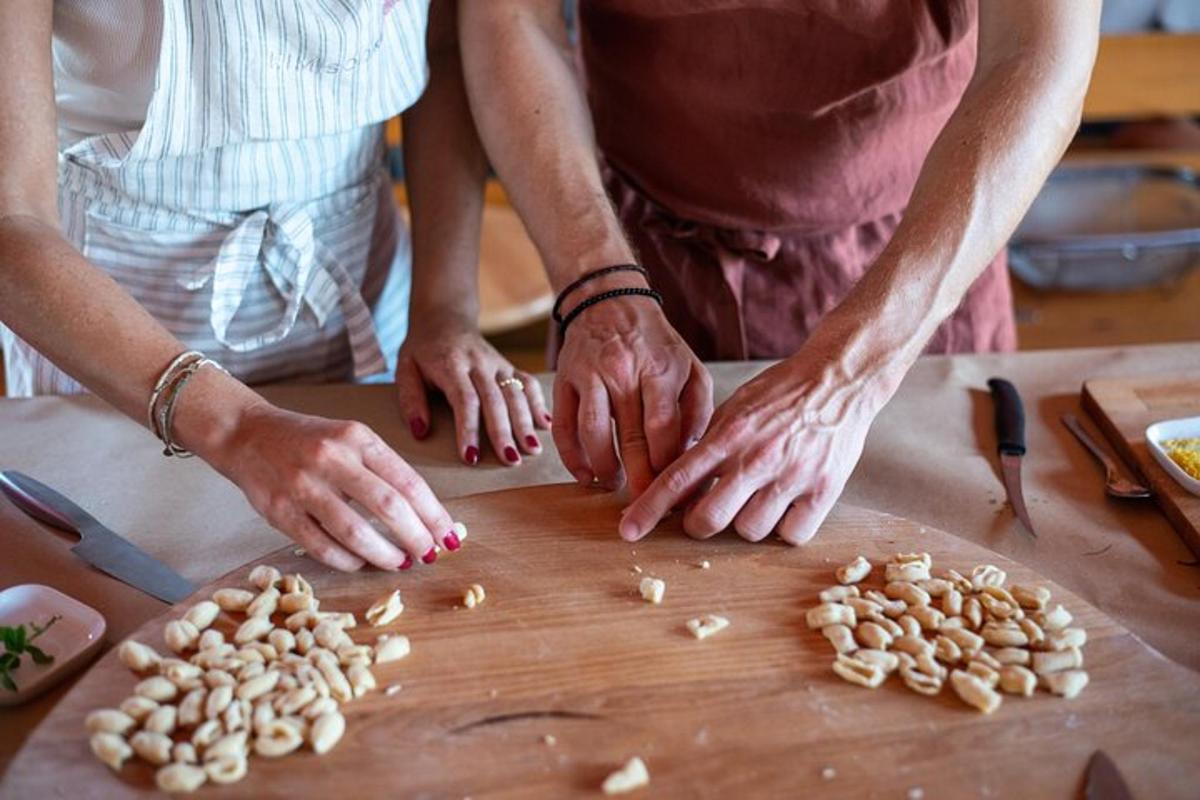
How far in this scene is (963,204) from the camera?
106 cm

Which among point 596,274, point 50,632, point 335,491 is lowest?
point 50,632

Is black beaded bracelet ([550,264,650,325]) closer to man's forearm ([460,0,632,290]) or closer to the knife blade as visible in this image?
man's forearm ([460,0,632,290])

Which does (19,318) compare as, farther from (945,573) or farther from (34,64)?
(945,573)

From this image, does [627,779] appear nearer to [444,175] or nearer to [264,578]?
[264,578]

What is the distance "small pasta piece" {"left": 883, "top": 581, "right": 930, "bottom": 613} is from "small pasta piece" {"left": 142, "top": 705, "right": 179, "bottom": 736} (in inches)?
21.6

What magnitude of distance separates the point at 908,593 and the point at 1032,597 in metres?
0.10

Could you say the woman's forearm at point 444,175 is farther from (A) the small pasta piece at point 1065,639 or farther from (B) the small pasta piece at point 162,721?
(A) the small pasta piece at point 1065,639

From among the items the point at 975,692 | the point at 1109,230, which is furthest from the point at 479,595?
the point at 1109,230

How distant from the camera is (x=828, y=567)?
3.28 ft

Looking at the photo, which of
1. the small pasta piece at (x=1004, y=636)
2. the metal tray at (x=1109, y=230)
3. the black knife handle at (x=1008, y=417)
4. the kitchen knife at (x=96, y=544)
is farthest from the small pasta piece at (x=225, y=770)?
the metal tray at (x=1109, y=230)

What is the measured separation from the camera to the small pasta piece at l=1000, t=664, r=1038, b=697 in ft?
2.82

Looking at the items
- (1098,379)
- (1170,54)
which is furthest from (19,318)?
(1170,54)

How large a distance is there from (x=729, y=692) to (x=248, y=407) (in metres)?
0.47

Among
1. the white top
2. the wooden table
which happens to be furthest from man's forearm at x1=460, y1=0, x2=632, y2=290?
the white top
